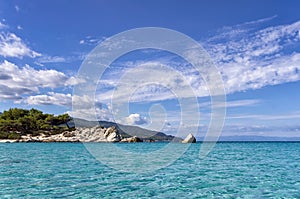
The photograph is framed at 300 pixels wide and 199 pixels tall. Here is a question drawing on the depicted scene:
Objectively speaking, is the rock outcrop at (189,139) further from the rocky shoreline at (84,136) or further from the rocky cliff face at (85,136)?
the rocky cliff face at (85,136)

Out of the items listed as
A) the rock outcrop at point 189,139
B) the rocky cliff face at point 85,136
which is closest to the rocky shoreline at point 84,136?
the rocky cliff face at point 85,136

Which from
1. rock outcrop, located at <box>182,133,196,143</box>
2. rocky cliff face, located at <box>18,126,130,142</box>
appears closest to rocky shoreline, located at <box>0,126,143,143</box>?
rocky cliff face, located at <box>18,126,130,142</box>

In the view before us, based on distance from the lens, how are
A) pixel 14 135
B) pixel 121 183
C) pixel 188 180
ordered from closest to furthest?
pixel 121 183, pixel 188 180, pixel 14 135

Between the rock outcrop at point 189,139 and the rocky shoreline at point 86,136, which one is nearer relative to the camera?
the rock outcrop at point 189,139

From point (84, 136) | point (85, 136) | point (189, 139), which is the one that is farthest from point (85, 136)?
point (189, 139)

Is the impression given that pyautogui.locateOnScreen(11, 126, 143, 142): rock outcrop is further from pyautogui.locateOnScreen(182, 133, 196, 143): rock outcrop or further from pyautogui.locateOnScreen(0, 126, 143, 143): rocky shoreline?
pyautogui.locateOnScreen(182, 133, 196, 143): rock outcrop

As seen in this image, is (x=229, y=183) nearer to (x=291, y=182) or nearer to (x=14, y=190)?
(x=291, y=182)

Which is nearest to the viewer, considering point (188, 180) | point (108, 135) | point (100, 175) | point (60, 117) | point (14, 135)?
point (188, 180)

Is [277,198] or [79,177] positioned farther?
[79,177]

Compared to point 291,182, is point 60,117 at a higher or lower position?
higher

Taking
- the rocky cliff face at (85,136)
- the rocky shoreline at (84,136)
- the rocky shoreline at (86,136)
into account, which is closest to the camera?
the rocky shoreline at (86,136)

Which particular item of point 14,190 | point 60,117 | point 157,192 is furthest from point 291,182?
point 60,117

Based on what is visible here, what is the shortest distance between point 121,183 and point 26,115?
12220 cm

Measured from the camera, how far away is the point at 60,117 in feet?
424
